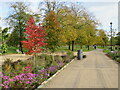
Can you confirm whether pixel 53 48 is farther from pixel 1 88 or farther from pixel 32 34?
pixel 1 88

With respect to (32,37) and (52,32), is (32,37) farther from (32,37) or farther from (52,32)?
(52,32)

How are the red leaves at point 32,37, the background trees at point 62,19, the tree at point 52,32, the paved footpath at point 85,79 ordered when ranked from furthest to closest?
the background trees at point 62,19
the tree at point 52,32
the red leaves at point 32,37
the paved footpath at point 85,79

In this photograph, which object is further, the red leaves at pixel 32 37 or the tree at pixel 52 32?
the tree at pixel 52 32

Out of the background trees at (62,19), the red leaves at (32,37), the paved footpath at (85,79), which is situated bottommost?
the paved footpath at (85,79)

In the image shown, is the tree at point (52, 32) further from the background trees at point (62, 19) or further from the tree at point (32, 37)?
the background trees at point (62, 19)

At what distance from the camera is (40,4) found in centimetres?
3306

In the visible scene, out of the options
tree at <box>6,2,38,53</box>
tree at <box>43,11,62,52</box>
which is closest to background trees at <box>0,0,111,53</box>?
tree at <box>6,2,38,53</box>

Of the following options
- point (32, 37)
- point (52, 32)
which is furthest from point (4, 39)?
point (32, 37)

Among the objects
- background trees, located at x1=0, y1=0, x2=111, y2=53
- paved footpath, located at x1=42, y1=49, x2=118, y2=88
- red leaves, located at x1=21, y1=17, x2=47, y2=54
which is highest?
background trees, located at x1=0, y1=0, x2=111, y2=53

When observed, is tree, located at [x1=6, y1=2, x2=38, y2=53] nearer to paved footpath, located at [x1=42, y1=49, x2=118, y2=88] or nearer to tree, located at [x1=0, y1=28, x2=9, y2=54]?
tree, located at [x1=0, y1=28, x2=9, y2=54]

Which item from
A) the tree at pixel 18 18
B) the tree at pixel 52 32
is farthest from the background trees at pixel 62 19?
the tree at pixel 52 32

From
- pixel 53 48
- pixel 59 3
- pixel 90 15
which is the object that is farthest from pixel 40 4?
pixel 53 48

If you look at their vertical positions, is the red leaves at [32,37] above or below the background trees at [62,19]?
below

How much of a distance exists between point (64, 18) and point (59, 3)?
4185 mm
